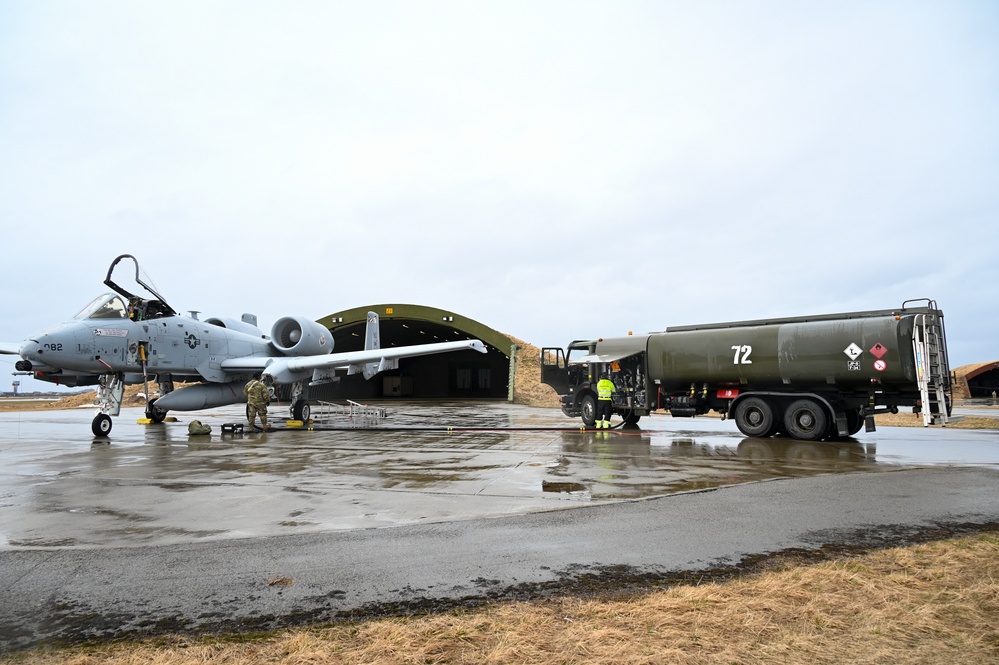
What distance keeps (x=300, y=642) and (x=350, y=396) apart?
48.4m

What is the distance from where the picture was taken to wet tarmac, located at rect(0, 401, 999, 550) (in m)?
5.64

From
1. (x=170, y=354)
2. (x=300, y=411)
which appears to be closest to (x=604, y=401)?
(x=300, y=411)

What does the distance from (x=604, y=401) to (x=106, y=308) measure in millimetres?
Answer: 13267

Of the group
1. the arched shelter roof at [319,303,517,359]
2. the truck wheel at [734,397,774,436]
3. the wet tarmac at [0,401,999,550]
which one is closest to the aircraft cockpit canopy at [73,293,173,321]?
the wet tarmac at [0,401,999,550]

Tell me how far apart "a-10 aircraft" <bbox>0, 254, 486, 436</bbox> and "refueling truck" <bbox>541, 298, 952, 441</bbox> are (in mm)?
5678

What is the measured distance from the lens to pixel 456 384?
176ft

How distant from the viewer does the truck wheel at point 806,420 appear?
42.7 feet

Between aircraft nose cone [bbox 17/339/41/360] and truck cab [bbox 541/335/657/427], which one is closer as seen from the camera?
aircraft nose cone [bbox 17/339/41/360]

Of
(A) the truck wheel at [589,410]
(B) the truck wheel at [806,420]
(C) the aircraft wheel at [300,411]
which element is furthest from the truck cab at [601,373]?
(C) the aircraft wheel at [300,411]

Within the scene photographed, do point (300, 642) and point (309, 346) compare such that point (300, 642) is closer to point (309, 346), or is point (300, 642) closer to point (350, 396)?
point (309, 346)

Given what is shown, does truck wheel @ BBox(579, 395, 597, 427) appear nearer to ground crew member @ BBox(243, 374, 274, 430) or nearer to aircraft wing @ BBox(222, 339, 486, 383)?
aircraft wing @ BBox(222, 339, 486, 383)

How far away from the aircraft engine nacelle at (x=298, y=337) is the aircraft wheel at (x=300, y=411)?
101 inches

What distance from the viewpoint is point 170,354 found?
55.1ft

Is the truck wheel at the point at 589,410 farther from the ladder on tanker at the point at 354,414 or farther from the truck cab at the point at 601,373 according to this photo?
the ladder on tanker at the point at 354,414
